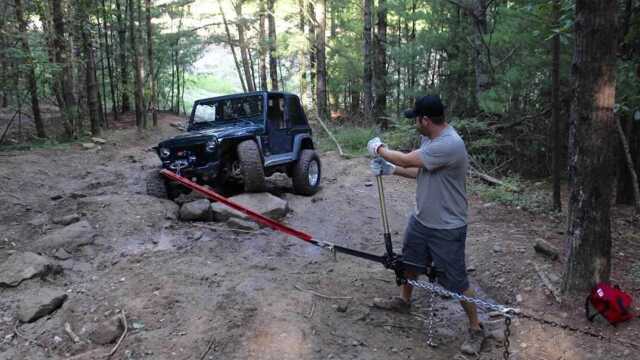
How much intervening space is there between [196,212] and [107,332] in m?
3.07

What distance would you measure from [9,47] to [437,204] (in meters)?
11.7

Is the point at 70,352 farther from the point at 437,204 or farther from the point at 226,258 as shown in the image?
the point at 437,204

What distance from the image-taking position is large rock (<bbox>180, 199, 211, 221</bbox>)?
682 cm

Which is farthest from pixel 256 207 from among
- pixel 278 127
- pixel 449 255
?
pixel 449 255

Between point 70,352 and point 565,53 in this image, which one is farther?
point 565,53

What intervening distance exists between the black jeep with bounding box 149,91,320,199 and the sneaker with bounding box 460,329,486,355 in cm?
419

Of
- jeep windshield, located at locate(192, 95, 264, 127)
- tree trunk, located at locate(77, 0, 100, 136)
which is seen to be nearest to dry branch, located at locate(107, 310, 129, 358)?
jeep windshield, located at locate(192, 95, 264, 127)

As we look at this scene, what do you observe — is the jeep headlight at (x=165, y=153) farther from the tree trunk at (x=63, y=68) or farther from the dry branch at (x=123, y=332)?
the tree trunk at (x=63, y=68)

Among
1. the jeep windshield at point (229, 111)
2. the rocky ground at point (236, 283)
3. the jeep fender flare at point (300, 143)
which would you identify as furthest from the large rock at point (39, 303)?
the jeep fender flare at point (300, 143)

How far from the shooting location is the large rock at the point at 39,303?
13.3 feet

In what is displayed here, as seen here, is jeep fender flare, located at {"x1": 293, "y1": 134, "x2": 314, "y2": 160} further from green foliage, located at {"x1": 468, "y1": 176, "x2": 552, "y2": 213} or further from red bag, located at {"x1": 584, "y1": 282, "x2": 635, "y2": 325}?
red bag, located at {"x1": 584, "y1": 282, "x2": 635, "y2": 325}

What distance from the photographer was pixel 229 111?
8.47m

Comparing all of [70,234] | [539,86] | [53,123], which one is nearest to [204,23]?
[53,123]

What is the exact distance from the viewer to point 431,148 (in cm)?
366
